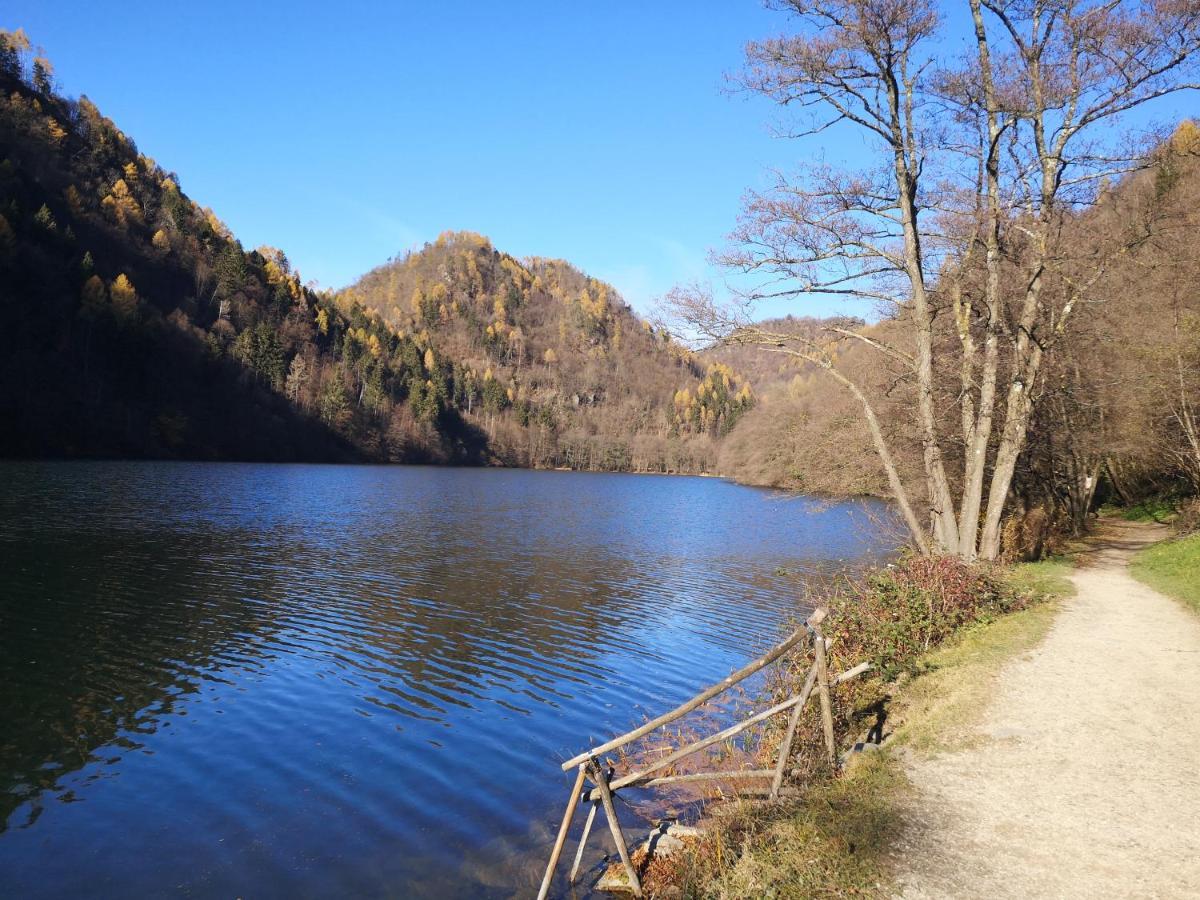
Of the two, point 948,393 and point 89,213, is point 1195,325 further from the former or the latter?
point 89,213

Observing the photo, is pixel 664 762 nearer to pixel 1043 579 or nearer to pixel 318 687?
pixel 318 687

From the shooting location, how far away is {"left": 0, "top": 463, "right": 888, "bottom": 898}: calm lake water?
25.1 ft

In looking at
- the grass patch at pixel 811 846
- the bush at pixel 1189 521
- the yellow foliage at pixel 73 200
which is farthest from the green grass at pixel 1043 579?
the yellow foliage at pixel 73 200

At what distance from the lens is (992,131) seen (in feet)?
46.8

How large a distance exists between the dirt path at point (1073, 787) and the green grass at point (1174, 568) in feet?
16.6

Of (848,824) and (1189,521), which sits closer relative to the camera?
(848,824)

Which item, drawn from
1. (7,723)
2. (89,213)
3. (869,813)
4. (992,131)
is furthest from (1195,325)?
(89,213)

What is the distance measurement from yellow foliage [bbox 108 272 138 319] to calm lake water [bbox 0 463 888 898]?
62.5 metres

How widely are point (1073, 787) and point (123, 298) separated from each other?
331 feet

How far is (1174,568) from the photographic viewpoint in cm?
1716

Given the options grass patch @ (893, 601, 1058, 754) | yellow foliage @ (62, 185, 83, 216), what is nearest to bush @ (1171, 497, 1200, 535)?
grass patch @ (893, 601, 1058, 754)

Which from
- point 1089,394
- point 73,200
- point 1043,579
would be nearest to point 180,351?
point 73,200

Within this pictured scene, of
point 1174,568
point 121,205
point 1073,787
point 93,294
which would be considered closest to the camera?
point 1073,787

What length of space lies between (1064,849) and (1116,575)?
14322 millimetres
